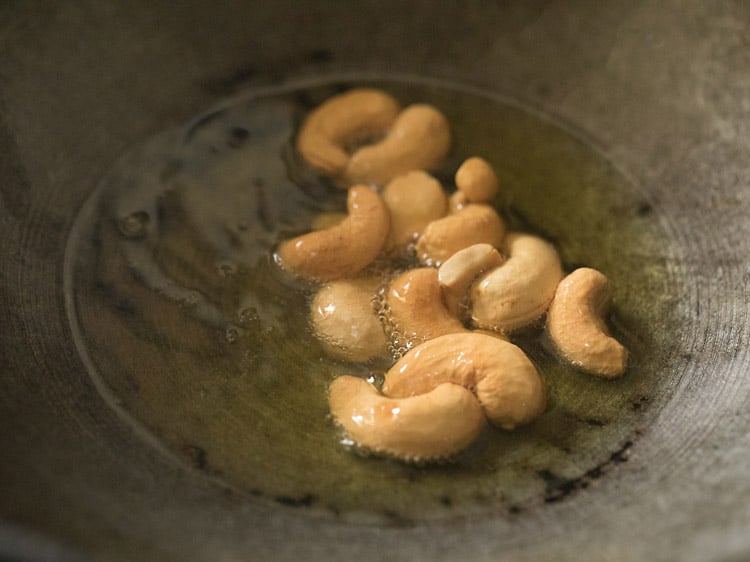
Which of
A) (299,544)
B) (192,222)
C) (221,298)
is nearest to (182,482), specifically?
(299,544)

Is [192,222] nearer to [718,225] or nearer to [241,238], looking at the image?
[241,238]

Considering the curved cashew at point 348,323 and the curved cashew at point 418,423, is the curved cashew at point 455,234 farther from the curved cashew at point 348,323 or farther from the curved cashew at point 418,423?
the curved cashew at point 418,423

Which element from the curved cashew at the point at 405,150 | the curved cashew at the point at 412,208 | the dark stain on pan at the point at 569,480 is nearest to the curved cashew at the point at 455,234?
the curved cashew at the point at 412,208

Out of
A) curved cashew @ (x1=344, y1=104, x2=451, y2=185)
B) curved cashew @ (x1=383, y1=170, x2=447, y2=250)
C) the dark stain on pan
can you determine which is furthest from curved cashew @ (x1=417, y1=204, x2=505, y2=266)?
the dark stain on pan

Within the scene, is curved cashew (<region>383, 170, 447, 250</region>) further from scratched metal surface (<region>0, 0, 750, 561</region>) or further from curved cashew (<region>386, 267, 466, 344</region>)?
scratched metal surface (<region>0, 0, 750, 561</region>)

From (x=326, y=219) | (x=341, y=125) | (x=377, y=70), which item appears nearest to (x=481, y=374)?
(x=326, y=219)

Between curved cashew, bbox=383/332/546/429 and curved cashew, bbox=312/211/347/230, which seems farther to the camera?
curved cashew, bbox=312/211/347/230
